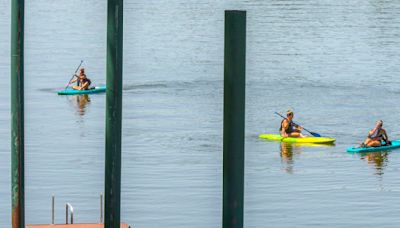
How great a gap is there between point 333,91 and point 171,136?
23034 mm

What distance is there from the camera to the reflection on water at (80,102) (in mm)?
76275

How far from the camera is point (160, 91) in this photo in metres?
84.2

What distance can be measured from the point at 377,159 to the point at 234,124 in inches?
1682

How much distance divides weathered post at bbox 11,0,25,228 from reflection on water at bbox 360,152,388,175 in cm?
3790

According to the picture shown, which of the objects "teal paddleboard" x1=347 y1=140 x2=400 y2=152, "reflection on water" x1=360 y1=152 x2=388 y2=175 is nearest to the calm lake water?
"reflection on water" x1=360 y1=152 x2=388 y2=175

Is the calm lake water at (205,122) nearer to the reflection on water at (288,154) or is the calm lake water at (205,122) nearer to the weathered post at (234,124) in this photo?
the reflection on water at (288,154)

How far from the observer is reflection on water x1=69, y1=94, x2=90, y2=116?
76275 millimetres

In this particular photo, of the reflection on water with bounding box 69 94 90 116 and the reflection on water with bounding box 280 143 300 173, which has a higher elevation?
the reflection on water with bounding box 69 94 90 116

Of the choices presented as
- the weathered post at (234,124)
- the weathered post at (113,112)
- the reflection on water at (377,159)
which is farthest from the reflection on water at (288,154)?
the weathered post at (234,124)

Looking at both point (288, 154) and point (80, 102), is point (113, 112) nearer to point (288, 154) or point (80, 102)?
point (288, 154)

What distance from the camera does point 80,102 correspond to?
3157 inches

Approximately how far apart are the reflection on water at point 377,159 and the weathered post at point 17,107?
3790cm

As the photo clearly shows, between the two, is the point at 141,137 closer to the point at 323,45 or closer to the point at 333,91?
the point at 333,91

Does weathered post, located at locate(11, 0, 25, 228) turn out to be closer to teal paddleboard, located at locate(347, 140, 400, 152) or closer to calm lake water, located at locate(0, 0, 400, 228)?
calm lake water, located at locate(0, 0, 400, 228)
